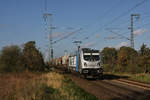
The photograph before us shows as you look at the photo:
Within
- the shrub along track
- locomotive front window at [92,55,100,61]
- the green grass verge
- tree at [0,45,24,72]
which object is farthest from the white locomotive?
tree at [0,45,24,72]

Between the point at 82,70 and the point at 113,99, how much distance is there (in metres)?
11.7

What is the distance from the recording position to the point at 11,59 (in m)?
28.0

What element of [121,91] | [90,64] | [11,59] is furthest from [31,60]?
[121,91]

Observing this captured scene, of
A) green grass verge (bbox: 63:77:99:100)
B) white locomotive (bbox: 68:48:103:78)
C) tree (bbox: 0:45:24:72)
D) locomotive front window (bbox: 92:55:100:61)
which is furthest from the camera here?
tree (bbox: 0:45:24:72)

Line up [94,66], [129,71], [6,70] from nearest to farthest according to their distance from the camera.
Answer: [94,66] → [6,70] → [129,71]

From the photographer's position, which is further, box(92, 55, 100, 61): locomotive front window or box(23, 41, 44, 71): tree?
box(23, 41, 44, 71): tree

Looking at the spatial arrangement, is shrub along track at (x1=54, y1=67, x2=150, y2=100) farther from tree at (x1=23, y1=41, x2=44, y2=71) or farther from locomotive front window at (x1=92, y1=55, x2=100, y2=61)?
tree at (x1=23, y1=41, x2=44, y2=71)

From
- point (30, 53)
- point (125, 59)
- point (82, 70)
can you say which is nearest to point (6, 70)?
point (30, 53)

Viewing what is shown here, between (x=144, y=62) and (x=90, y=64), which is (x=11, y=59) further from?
(x=144, y=62)

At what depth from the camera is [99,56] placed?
81.0 feet

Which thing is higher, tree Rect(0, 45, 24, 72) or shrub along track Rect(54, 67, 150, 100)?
tree Rect(0, 45, 24, 72)

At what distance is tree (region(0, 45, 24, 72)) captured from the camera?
26.9 metres

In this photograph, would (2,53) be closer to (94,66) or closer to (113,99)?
(94,66)

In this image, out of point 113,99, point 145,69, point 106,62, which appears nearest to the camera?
point 113,99
